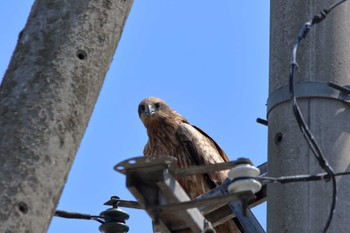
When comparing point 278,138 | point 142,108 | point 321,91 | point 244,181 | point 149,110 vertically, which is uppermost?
point 142,108

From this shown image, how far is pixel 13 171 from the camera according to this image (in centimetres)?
496

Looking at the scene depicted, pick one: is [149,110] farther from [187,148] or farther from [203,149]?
[203,149]

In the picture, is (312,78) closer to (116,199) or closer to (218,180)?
(116,199)

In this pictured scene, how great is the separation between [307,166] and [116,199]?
6.60 ft

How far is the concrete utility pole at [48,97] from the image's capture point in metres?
4.95

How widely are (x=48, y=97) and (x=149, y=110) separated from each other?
30.9 ft

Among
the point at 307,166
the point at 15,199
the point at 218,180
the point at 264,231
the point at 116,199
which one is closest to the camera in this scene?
the point at 15,199

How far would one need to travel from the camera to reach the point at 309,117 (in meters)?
6.61

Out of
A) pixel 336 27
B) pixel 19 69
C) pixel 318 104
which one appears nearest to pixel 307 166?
pixel 318 104

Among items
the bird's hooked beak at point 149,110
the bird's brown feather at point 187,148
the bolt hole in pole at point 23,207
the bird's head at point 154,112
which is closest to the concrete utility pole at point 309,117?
the bolt hole in pole at point 23,207

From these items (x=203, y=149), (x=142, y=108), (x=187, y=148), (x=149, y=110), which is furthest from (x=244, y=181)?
(x=142, y=108)

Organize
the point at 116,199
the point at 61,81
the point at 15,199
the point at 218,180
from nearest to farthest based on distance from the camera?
1. the point at 15,199
2. the point at 61,81
3. the point at 116,199
4. the point at 218,180

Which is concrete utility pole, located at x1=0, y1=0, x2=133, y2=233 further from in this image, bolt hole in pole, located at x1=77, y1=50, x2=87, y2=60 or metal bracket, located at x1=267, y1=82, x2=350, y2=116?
metal bracket, located at x1=267, y1=82, x2=350, y2=116

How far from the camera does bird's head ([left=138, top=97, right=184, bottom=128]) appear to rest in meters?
14.0
